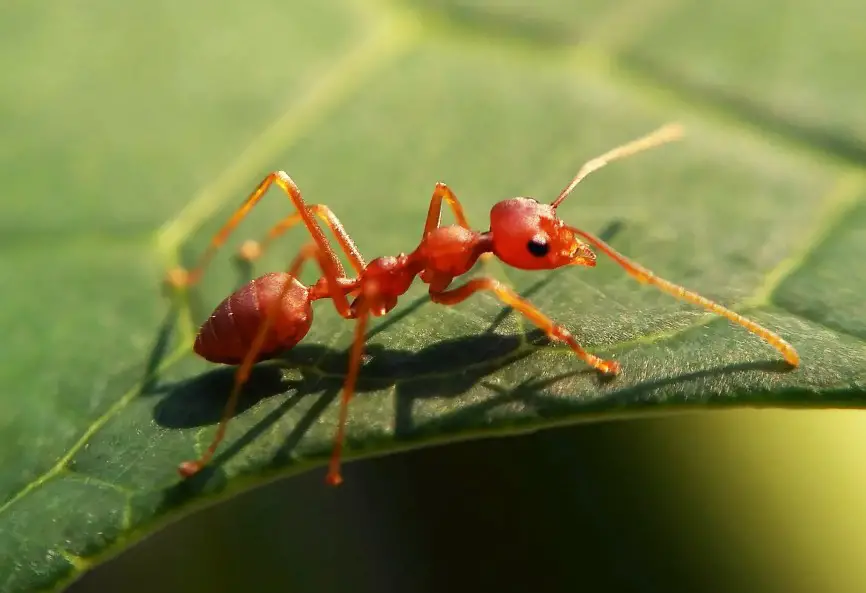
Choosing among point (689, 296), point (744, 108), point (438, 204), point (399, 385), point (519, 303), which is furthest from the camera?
point (744, 108)

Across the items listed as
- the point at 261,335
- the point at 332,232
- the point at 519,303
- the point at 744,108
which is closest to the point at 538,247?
the point at 519,303

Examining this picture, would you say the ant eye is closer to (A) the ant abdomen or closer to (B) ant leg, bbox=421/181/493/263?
(B) ant leg, bbox=421/181/493/263

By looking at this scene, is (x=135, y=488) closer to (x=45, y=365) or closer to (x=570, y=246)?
(x=45, y=365)

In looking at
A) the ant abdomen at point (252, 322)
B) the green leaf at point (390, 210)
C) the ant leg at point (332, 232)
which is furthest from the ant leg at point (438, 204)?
the ant abdomen at point (252, 322)

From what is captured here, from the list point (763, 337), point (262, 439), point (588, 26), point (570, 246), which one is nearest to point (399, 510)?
point (262, 439)

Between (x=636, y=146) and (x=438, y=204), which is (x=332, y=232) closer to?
(x=438, y=204)

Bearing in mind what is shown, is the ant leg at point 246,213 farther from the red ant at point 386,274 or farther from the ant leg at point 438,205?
the ant leg at point 438,205

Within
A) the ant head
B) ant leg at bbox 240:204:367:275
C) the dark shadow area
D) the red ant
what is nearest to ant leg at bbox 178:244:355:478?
the red ant
